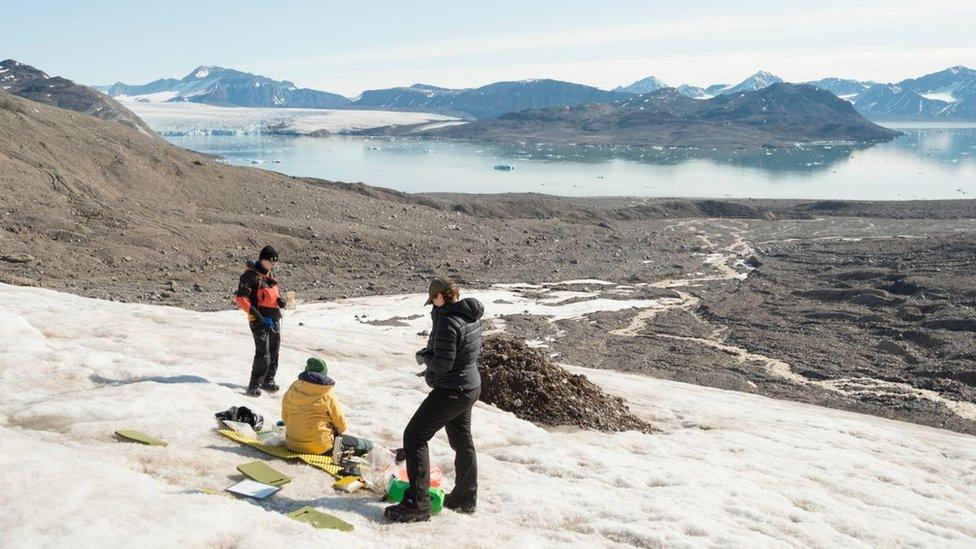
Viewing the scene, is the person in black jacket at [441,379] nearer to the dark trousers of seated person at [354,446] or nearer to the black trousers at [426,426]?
the black trousers at [426,426]

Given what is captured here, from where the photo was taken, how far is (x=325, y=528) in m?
7.87

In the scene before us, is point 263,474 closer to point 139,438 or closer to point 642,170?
point 139,438

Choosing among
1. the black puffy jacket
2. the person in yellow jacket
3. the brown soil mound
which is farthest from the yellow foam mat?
the brown soil mound

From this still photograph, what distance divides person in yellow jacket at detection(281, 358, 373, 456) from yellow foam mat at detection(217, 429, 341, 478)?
95 mm

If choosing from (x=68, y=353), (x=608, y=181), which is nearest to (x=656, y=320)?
(x=68, y=353)

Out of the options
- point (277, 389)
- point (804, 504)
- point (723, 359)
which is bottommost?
point (723, 359)

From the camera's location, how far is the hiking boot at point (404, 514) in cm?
844

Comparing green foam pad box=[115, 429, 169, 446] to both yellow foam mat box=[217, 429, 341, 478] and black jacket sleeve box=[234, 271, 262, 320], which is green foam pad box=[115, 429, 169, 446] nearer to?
yellow foam mat box=[217, 429, 341, 478]

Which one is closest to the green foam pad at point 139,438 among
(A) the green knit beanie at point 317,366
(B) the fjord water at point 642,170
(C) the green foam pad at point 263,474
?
(C) the green foam pad at point 263,474

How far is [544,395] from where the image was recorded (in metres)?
15.7

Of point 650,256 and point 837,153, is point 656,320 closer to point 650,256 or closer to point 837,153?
point 650,256

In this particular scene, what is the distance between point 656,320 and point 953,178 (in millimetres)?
112457

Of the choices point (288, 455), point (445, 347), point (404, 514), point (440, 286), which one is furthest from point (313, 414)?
point (440, 286)

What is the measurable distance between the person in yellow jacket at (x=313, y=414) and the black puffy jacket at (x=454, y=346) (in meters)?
1.90
